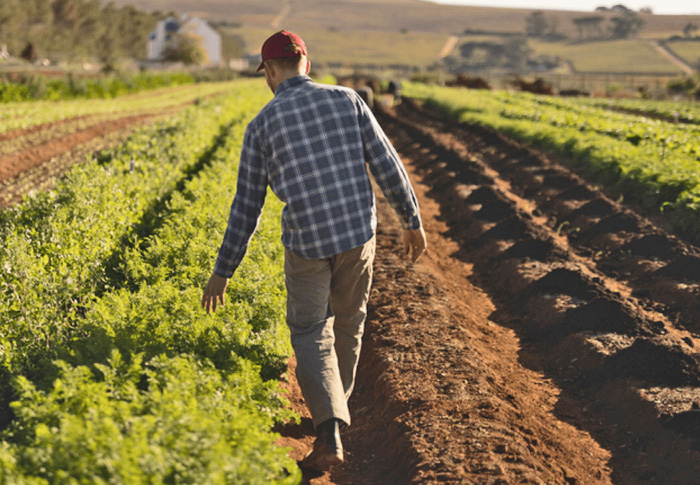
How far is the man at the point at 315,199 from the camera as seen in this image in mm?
3762

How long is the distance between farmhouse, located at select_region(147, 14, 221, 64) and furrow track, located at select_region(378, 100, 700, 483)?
8815cm

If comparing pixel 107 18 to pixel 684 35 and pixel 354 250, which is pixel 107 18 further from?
pixel 684 35

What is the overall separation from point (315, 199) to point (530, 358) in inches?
145

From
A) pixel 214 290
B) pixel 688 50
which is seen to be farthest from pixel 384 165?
pixel 688 50

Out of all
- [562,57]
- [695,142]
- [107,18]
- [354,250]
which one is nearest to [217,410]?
[354,250]

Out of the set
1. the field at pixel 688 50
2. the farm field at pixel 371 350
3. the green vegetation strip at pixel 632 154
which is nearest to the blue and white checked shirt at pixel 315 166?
the farm field at pixel 371 350

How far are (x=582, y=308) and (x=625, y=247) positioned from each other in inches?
115

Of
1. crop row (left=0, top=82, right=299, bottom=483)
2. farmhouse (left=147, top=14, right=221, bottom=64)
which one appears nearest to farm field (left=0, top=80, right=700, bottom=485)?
crop row (left=0, top=82, right=299, bottom=483)

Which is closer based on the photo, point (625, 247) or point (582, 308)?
point (582, 308)

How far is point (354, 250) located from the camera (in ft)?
12.6

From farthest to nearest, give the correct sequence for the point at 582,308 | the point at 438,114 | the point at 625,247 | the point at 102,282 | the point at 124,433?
the point at 438,114, the point at 625,247, the point at 582,308, the point at 102,282, the point at 124,433

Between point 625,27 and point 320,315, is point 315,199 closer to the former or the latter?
point 320,315

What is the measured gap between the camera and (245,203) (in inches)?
153

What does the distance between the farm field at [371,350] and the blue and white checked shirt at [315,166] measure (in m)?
0.86
